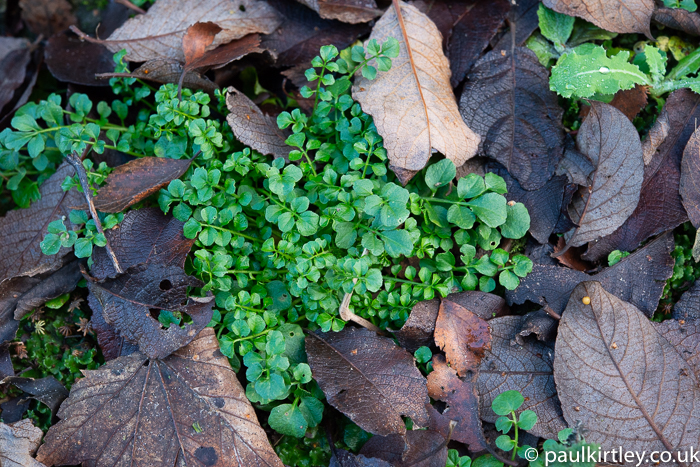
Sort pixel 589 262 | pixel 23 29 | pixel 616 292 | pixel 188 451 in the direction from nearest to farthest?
pixel 188 451 → pixel 616 292 → pixel 589 262 → pixel 23 29

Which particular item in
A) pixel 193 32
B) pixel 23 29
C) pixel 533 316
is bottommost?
pixel 533 316

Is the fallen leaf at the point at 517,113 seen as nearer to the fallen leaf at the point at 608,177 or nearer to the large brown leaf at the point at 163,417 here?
the fallen leaf at the point at 608,177

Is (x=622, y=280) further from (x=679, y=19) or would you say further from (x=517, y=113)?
(x=679, y=19)

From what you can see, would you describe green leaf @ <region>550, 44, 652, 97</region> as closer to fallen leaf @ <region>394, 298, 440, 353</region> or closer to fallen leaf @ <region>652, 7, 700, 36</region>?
fallen leaf @ <region>652, 7, 700, 36</region>

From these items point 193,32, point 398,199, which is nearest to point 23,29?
point 193,32

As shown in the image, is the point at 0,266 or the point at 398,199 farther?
the point at 0,266

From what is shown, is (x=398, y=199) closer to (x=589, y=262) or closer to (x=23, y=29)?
(x=589, y=262)

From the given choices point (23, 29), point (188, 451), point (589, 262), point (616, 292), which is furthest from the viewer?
point (23, 29)

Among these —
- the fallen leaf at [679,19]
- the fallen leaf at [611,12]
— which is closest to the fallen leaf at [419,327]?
the fallen leaf at [611,12]
